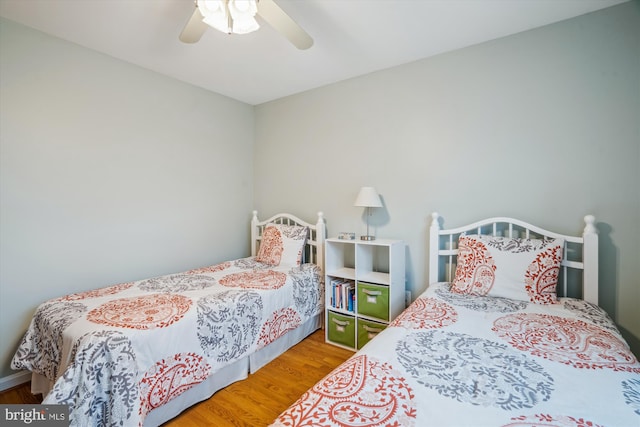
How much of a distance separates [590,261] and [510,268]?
453 millimetres

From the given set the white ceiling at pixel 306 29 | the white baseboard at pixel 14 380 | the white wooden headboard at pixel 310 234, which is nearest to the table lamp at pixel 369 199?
the white wooden headboard at pixel 310 234

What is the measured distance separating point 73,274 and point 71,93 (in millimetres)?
1406

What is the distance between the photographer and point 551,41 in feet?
6.55

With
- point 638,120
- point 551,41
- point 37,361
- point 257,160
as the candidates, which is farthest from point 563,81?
point 37,361

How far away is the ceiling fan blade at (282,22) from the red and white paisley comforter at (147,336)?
1.71 meters

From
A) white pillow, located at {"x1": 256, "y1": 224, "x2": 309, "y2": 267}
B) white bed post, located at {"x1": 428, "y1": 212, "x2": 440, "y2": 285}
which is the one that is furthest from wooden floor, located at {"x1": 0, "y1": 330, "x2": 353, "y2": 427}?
white bed post, located at {"x1": 428, "y1": 212, "x2": 440, "y2": 285}

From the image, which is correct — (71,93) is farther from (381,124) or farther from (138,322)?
(381,124)

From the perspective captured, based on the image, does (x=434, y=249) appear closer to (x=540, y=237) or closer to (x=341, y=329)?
(x=540, y=237)

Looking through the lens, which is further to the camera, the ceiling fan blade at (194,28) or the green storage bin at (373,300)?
the green storage bin at (373,300)

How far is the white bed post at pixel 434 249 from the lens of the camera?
232cm

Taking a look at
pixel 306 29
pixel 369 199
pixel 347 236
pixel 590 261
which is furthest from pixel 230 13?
pixel 590 261

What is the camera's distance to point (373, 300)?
2.40 metres

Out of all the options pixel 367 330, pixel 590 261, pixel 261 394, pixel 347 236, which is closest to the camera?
pixel 590 261

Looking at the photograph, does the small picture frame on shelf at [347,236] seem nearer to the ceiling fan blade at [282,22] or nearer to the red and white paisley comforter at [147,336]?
the red and white paisley comforter at [147,336]
